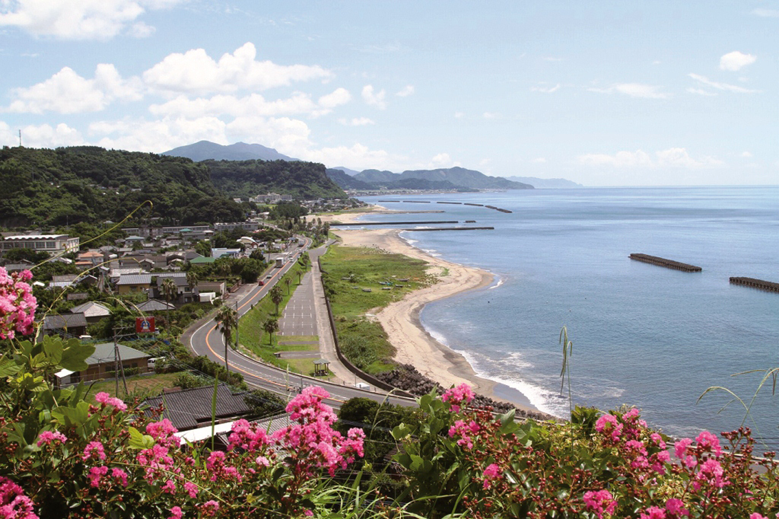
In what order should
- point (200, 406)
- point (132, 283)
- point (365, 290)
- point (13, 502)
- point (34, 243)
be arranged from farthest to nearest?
point (34, 243), point (365, 290), point (132, 283), point (200, 406), point (13, 502)

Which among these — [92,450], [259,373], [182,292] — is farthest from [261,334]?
[92,450]

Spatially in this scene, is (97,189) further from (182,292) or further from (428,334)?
(428,334)

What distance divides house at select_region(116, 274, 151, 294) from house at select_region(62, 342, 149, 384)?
16917 millimetres

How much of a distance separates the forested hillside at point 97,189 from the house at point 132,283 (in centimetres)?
2212

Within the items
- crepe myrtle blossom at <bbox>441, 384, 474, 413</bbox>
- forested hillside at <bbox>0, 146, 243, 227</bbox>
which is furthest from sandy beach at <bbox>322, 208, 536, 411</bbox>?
forested hillside at <bbox>0, 146, 243, 227</bbox>

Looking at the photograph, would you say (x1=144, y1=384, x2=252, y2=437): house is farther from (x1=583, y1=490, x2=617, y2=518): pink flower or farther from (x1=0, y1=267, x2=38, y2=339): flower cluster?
(x1=583, y1=490, x2=617, y2=518): pink flower

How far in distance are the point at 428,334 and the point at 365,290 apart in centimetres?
1322

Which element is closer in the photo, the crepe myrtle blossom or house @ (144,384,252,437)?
the crepe myrtle blossom

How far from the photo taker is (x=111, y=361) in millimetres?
21266

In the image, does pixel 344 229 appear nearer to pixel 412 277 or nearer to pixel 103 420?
pixel 412 277

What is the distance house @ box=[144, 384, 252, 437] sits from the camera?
49.3 ft

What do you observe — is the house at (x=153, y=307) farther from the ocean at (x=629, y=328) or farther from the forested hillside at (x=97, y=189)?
the forested hillside at (x=97, y=189)

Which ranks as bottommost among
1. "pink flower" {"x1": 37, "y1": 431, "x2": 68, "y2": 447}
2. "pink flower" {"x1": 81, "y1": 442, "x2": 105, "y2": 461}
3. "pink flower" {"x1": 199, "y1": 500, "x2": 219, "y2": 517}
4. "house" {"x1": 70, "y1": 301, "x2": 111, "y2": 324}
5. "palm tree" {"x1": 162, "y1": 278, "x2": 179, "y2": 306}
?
"house" {"x1": 70, "y1": 301, "x2": 111, "y2": 324}

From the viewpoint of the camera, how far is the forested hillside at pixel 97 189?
241 feet
